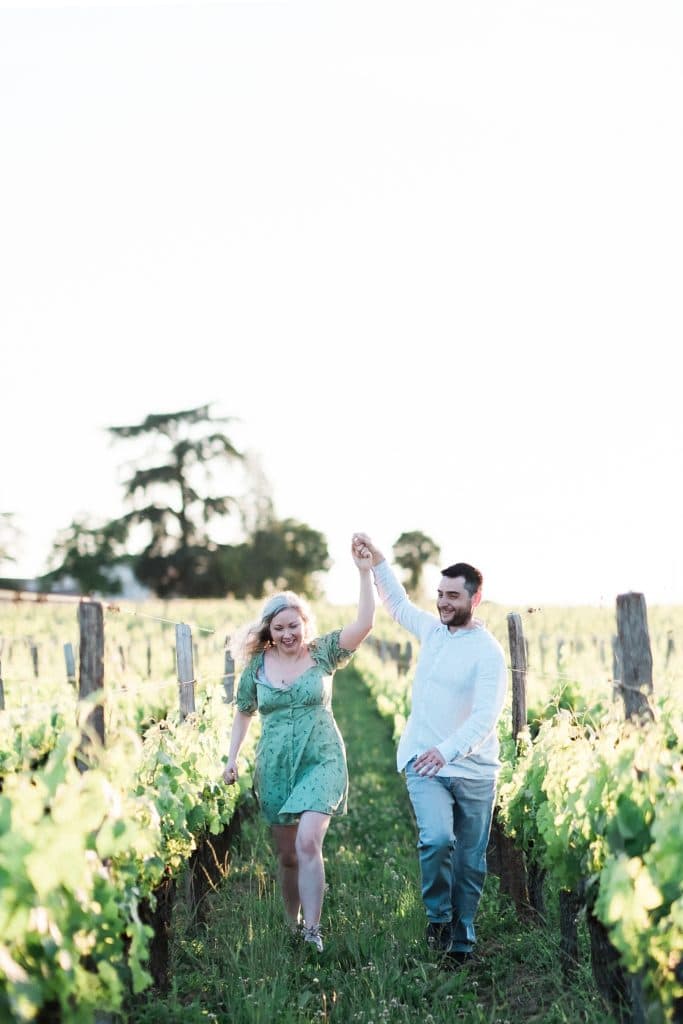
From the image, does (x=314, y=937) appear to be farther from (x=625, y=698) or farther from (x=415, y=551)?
(x=415, y=551)

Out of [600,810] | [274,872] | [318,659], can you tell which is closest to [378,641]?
[274,872]

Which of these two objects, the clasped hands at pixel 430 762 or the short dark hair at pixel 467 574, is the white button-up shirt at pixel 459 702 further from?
the short dark hair at pixel 467 574

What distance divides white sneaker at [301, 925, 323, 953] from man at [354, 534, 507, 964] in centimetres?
51

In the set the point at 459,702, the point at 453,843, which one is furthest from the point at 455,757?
the point at 453,843

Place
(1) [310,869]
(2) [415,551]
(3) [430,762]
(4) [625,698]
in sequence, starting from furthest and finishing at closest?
(2) [415,551] → (1) [310,869] → (3) [430,762] → (4) [625,698]

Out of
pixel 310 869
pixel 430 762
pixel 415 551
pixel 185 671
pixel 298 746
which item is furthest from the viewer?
pixel 415 551

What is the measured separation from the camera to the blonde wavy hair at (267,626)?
5934 millimetres

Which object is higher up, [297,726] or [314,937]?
[297,726]

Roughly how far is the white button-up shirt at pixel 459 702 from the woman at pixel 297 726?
370 mm

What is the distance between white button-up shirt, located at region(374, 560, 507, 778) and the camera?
5379 mm

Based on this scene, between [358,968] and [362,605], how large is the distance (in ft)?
5.52

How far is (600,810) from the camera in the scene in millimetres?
4141

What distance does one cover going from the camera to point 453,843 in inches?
213

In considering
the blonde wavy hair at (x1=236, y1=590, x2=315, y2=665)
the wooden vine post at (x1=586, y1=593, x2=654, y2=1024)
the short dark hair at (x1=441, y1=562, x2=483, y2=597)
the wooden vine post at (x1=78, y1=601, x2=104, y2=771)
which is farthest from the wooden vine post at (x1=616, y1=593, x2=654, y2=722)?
the wooden vine post at (x1=78, y1=601, x2=104, y2=771)
